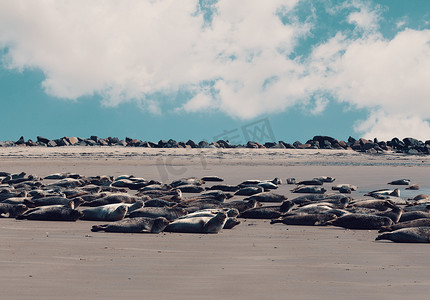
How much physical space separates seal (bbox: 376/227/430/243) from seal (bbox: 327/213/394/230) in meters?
1.26

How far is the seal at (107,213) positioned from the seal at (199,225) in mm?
1621

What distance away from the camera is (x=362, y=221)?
9.08m

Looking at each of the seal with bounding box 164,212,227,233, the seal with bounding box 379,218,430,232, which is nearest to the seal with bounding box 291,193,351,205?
the seal with bounding box 379,218,430,232

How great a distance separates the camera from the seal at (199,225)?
8414mm

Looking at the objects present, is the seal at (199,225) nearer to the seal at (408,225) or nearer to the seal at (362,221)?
the seal at (362,221)

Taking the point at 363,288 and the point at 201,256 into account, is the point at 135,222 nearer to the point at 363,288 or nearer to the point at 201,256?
the point at 201,256

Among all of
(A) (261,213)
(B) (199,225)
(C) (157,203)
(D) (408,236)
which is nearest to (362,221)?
(D) (408,236)

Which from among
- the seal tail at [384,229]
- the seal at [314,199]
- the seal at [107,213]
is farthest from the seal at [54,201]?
the seal tail at [384,229]

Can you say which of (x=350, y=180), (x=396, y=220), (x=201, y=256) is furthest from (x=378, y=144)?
(x=201, y=256)

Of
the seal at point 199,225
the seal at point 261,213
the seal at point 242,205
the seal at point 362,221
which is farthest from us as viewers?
the seal at point 242,205

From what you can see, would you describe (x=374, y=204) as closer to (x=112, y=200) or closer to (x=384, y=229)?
(x=384, y=229)

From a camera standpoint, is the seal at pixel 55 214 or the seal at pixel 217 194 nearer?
the seal at pixel 55 214

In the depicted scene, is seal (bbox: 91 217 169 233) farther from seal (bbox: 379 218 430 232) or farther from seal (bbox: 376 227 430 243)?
seal (bbox: 379 218 430 232)

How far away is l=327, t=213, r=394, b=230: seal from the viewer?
9.02m
